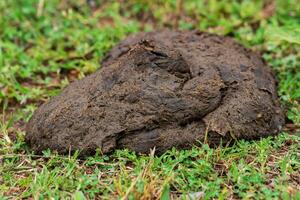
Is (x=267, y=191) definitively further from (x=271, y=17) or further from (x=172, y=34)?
(x=271, y=17)

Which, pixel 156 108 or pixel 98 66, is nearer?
pixel 156 108

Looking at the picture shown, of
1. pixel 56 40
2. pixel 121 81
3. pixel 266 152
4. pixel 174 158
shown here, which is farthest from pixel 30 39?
pixel 266 152

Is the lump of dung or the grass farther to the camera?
the lump of dung

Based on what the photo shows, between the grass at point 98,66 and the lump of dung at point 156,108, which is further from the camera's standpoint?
the lump of dung at point 156,108
